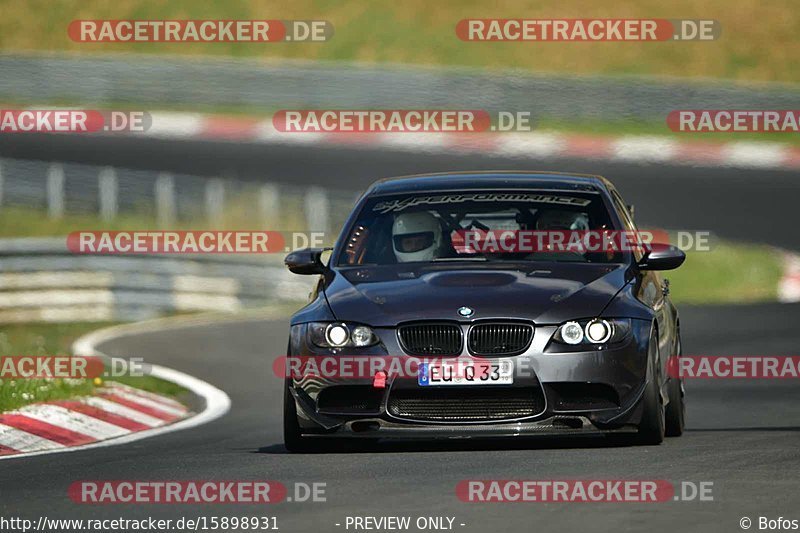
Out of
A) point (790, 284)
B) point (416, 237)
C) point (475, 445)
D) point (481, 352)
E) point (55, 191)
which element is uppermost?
point (55, 191)

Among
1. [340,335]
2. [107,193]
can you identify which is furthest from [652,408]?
[107,193]

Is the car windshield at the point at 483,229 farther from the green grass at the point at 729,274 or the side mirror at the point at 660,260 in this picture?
the green grass at the point at 729,274

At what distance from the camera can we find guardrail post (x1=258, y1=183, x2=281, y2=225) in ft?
82.3

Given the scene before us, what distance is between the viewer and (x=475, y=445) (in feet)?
32.1

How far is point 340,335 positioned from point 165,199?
55.1ft

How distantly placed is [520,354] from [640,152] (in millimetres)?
22711

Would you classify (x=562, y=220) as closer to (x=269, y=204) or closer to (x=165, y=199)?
(x=269, y=204)

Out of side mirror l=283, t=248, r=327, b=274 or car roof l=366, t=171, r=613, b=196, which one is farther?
car roof l=366, t=171, r=613, b=196

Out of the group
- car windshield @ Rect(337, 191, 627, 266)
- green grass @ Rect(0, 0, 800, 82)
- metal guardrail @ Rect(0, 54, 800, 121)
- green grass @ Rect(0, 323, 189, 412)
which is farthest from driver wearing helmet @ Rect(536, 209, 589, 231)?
green grass @ Rect(0, 0, 800, 82)

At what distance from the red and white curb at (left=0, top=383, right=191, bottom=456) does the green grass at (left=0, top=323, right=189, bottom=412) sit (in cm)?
12

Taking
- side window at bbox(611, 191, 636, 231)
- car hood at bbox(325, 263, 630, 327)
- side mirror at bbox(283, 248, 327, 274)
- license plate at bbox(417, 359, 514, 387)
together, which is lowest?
license plate at bbox(417, 359, 514, 387)

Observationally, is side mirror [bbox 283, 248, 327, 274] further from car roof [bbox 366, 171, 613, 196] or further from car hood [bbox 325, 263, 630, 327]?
car roof [bbox 366, 171, 613, 196]

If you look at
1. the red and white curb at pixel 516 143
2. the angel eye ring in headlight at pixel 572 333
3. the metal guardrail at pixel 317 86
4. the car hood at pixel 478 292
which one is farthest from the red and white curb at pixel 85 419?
the metal guardrail at pixel 317 86

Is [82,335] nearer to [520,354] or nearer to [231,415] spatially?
[231,415]
